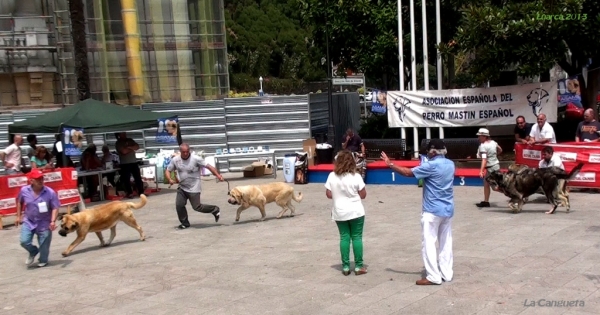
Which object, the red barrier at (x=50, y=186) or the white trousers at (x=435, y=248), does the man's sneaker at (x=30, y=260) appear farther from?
the white trousers at (x=435, y=248)

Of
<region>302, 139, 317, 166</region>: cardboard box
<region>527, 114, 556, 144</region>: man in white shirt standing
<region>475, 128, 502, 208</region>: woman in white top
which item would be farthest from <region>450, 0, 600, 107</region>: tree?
<region>302, 139, 317, 166</region>: cardboard box

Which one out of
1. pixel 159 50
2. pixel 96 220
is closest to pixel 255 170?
pixel 159 50

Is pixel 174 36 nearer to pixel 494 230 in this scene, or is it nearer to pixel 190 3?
pixel 190 3

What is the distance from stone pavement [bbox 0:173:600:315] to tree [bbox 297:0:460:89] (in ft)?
32.0

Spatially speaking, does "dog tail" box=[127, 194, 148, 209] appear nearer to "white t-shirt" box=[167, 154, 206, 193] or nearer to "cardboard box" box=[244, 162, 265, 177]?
"white t-shirt" box=[167, 154, 206, 193]

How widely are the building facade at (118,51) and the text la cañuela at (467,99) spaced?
1101cm

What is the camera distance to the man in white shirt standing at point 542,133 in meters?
15.2

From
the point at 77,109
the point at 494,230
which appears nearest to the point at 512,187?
the point at 494,230

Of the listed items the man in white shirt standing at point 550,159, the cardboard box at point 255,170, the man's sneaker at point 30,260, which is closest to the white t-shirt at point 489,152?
the man in white shirt standing at point 550,159

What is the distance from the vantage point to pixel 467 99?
63.1 feet

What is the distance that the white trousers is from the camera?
8055 millimetres

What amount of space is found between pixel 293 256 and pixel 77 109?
→ 32.4ft

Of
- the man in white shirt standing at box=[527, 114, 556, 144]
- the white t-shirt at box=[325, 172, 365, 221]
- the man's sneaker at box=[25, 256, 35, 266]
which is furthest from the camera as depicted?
the man in white shirt standing at box=[527, 114, 556, 144]

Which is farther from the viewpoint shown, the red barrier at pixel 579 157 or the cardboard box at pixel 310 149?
the cardboard box at pixel 310 149
